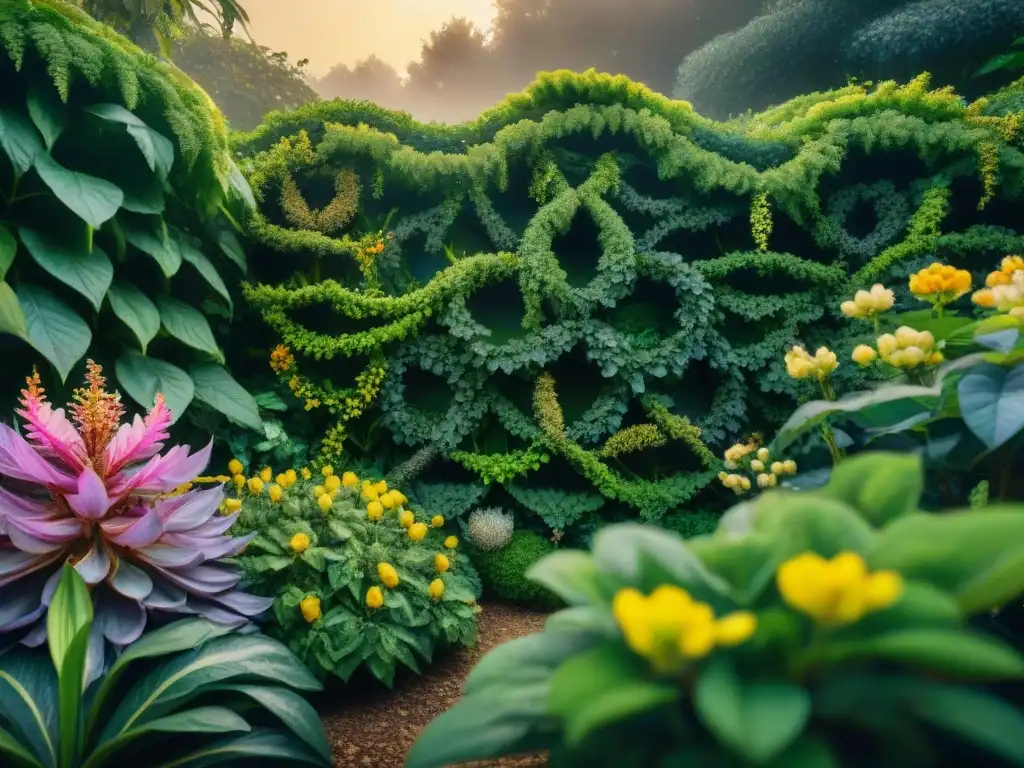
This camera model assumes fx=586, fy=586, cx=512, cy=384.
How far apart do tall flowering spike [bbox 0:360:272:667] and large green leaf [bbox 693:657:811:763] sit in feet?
5.12

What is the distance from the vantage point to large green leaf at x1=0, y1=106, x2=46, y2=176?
2303 millimetres

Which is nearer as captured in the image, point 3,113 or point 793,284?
point 3,113

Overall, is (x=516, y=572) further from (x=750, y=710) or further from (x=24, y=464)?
(x=750, y=710)

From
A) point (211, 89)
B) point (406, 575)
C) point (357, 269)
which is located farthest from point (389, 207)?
point (211, 89)

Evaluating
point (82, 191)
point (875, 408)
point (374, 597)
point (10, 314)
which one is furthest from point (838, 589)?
point (82, 191)

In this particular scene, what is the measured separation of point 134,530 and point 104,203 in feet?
4.95

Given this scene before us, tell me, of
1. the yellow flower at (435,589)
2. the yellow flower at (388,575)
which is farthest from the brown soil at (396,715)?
the yellow flower at (388,575)

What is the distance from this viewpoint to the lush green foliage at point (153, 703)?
1.36 meters

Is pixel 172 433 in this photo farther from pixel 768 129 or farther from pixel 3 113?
pixel 768 129

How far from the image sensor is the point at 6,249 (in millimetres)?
2287

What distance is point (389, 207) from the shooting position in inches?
165

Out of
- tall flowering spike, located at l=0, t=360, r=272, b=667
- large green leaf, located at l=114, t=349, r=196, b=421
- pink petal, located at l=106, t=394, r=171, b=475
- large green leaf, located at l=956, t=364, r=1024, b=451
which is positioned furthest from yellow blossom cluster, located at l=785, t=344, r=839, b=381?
large green leaf, located at l=114, t=349, r=196, b=421

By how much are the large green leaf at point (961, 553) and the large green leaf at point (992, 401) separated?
1.55ft

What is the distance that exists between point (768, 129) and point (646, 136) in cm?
120
